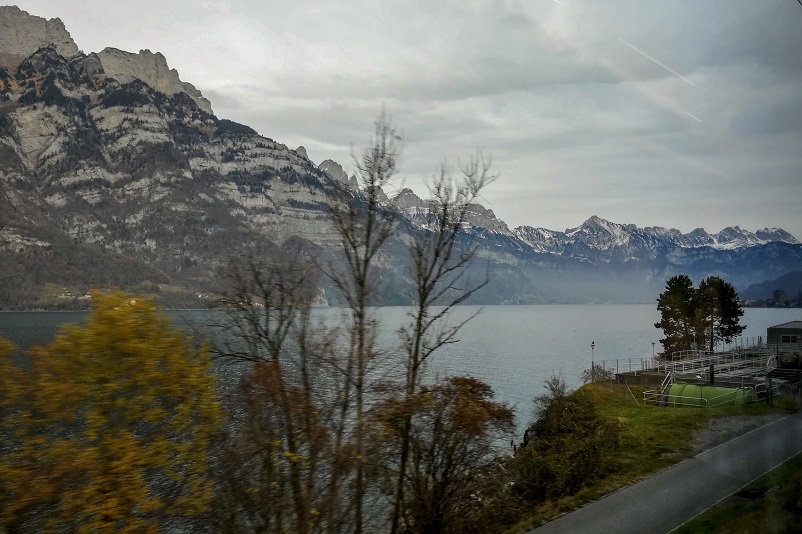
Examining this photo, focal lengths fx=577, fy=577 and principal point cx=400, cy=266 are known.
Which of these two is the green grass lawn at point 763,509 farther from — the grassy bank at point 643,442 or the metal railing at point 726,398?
the metal railing at point 726,398

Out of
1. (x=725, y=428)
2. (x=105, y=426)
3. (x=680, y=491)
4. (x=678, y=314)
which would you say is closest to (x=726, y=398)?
(x=725, y=428)

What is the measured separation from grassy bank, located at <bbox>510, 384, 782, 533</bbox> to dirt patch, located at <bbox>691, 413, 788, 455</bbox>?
0.96 ft

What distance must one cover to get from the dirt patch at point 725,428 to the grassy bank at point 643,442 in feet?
0.96

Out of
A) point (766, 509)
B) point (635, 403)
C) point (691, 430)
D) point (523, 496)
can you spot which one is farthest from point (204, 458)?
point (635, 403)

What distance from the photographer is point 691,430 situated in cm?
2419

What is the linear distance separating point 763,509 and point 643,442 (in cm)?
1394

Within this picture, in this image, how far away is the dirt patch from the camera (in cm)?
2090

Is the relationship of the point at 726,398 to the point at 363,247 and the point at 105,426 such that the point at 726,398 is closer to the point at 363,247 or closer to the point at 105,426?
the point at 363,247

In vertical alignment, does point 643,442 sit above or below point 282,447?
below

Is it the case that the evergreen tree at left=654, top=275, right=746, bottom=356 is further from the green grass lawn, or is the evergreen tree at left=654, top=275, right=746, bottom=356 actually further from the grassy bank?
the green grass lawn

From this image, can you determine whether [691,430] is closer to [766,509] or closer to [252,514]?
[766,509]

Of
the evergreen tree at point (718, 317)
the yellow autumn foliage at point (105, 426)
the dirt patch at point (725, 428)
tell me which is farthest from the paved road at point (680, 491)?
the evergreen tree at point (718, 317)

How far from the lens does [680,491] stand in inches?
603

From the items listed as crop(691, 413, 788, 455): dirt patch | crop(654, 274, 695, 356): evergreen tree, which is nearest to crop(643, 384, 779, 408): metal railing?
→ crop(691, 413, 788, 455): dirt patch
